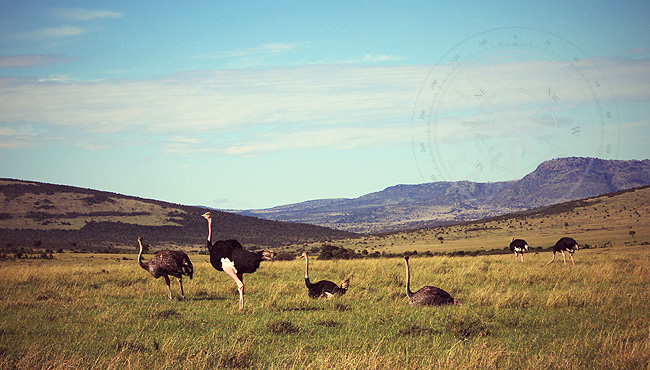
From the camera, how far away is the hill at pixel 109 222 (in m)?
96.2

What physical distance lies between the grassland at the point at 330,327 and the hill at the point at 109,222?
257 feet

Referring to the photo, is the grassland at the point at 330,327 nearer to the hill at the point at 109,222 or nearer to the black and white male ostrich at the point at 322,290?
the black and white male ostrich at the point at 322,290

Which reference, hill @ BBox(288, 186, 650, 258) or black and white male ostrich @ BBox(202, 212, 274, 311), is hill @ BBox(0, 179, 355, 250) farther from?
black and white male ostrich @ BBox(202, 212, 274, 311)

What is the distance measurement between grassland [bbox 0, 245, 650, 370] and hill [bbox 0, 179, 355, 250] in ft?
257

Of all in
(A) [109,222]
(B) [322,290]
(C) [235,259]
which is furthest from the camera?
(A) [109,222]

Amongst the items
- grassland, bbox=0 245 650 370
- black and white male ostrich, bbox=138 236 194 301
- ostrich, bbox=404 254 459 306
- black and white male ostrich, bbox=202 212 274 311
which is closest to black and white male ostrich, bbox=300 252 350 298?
grassland, bbox=0 245 650 370

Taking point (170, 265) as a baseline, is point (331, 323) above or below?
below

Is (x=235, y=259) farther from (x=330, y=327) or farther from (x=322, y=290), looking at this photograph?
(x=330, y=327)

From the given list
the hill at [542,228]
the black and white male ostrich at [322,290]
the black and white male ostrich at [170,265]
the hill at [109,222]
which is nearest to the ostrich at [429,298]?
the black and white male ostrich at [322,290]

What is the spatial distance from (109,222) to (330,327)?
10904 cm

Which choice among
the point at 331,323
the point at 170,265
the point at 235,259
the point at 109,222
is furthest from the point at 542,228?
the point at 109,222

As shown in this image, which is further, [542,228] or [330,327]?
[542,228]

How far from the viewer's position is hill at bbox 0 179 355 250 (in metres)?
96.2

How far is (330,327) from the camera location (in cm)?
1119
